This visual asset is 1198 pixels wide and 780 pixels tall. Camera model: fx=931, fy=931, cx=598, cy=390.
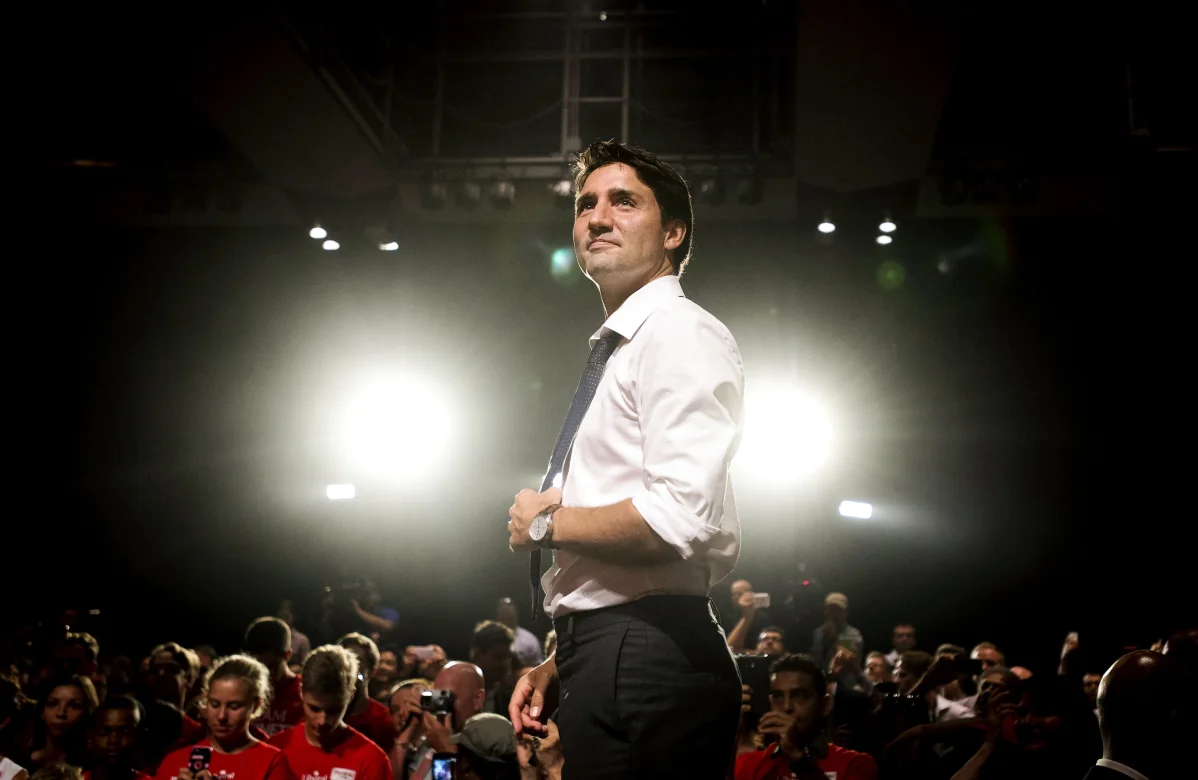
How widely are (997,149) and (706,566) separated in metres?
6.81

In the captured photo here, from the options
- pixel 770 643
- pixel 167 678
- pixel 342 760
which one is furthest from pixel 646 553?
pixel 770 643

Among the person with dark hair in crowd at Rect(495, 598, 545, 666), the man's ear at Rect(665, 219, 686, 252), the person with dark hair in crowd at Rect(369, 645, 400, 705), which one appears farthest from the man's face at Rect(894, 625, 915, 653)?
the man's ear at Rect(665, 219, 686, 252)

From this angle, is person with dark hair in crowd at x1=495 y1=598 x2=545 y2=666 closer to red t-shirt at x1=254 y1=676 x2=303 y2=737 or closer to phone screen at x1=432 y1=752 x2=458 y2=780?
red t-shirt at x1=254 y1=676 x2=303 y2=737

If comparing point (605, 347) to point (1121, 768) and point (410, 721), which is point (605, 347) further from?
point (410, 721)

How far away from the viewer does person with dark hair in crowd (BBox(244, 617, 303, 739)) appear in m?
5.14

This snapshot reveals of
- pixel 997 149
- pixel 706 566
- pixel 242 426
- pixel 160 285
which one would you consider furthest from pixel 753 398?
pixel 706 566

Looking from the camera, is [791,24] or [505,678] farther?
[791,24]

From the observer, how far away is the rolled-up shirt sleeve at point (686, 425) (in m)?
1.20

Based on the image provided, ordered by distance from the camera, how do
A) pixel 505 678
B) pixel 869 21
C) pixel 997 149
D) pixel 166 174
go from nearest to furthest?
pixel 869 21 → pixel 505 678 → pixel 997 149 → pixel 166 174

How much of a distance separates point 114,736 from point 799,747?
3.00 meters

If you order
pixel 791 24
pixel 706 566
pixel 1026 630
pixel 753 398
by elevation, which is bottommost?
pixel 1026 630

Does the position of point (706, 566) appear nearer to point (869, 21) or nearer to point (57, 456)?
point (869, 21)

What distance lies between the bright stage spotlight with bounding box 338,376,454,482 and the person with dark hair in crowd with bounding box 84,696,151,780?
4.81 meters

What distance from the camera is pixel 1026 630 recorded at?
345 inches
